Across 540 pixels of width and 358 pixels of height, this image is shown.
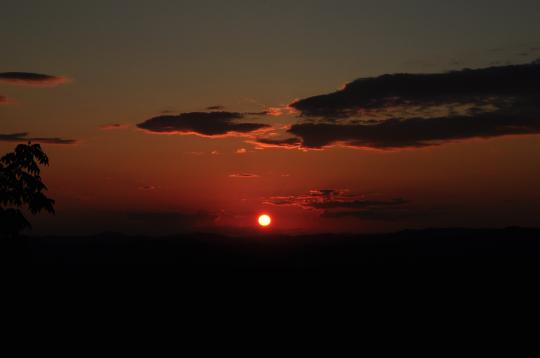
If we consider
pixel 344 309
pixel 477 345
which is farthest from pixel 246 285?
pixel 477 345

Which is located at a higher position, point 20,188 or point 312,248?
point 312,248

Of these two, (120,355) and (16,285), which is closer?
(16,285)

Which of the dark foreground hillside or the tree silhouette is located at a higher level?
the dark foreground hillside

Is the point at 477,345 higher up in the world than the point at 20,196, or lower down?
lower down

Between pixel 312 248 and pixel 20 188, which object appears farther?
pixel 312 248

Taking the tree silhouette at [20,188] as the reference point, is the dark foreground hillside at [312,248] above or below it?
above

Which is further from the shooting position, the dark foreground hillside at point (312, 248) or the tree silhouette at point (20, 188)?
the dark foreground hillside at point (312, 248)

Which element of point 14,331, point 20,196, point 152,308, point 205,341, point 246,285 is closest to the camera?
point 20,196

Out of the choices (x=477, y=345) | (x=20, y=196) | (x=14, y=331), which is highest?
(x=20, y=196)

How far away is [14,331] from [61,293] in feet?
62.9

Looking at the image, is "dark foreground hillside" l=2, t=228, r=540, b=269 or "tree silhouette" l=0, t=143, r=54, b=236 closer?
"tree silhouette" l=0, t=143, r=54, b=236

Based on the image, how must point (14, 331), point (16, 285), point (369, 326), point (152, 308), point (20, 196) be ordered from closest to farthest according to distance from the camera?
1. point (20, 196)
2. point (16, 285)
3. point (14, 331)
4. point (369, 326)
5. point (152, 308)

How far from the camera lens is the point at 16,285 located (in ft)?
61.6

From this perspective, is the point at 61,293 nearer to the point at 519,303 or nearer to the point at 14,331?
the point at 14,331
